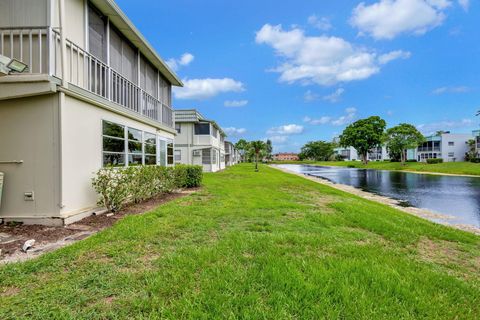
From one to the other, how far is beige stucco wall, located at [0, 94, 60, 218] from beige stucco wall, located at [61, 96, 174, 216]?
22cm

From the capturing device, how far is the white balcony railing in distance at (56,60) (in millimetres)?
6129

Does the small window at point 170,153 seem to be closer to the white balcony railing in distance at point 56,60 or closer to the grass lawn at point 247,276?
the white balcony railing in distance at point 56,60

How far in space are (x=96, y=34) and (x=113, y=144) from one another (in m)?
3.43

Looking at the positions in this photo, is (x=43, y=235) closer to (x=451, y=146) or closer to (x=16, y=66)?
(x=16, y=66)

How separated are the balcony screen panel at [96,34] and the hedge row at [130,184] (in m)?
3.73

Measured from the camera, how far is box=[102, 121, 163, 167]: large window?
8164mm

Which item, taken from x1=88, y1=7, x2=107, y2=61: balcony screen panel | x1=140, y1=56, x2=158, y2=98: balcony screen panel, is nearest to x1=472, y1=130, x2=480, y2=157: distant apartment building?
x1=140, y1=56, x2=158, y2=98: balcony screen panel

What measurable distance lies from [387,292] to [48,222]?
658 cm

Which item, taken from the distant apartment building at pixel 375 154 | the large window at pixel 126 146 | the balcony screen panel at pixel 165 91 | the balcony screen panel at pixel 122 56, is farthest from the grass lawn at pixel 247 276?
the distant apartment building at pixel 375 154

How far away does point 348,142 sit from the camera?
221 ft

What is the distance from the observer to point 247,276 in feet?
11.3

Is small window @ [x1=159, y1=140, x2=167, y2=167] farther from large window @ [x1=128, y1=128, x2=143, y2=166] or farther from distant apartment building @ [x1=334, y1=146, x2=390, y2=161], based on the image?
distant apartment building @ [x1=334, y1=146, x2=390, y2=161]

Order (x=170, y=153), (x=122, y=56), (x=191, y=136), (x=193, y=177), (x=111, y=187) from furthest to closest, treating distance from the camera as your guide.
Result: 1. (x=191, y=136)
2. (x=170, y=153)
3. (x=193, y=177)
4. (x=122, y=56)
5. (x=111, y=187)

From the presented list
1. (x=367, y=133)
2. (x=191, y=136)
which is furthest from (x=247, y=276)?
(x=367, y=133)
